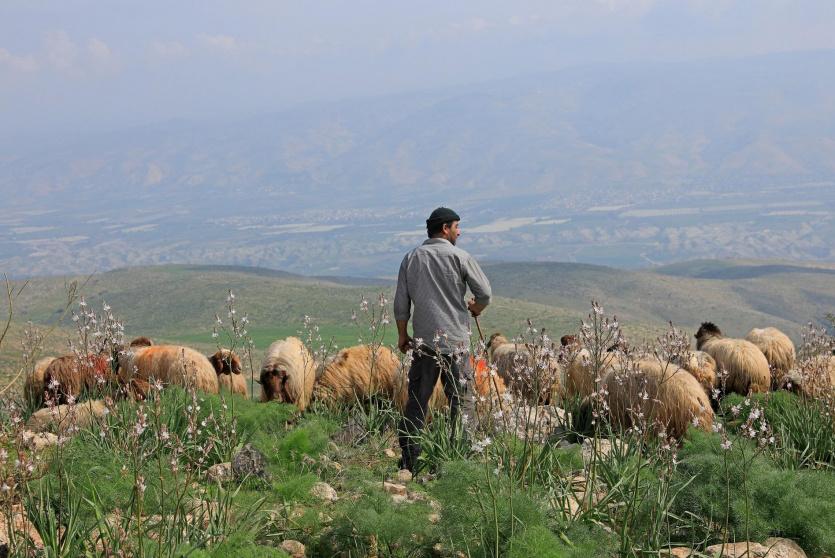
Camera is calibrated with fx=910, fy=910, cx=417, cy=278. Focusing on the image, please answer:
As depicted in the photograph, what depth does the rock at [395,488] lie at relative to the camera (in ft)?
21.9

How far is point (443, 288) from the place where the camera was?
7805 mm

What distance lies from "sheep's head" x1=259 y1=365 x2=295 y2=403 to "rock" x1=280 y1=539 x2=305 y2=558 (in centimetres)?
589

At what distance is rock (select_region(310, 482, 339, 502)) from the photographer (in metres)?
6.32

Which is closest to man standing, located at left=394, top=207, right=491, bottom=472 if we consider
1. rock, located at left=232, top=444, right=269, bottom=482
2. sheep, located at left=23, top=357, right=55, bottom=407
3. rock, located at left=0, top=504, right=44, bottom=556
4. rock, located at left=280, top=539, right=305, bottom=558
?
rock, located at left=232, top=444, right=269, bottom=482

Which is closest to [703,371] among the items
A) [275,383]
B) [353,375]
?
[353,375]

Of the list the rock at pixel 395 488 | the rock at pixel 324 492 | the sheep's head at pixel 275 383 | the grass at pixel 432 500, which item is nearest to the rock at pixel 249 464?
the grass at pixel 432 500

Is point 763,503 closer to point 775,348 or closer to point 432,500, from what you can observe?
point 432,500

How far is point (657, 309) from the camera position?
4154 inches

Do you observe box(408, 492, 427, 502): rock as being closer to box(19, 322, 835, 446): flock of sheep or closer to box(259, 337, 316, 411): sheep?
box(19, 322, 835, 446): flock of sheep

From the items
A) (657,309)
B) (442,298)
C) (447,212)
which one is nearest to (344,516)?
(442,298)

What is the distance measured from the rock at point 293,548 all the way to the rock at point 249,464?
942mm

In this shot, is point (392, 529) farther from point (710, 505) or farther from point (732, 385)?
point (732, 385)

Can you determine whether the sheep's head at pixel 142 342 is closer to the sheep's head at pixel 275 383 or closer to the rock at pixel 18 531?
the sheep's head at pixel 275 383

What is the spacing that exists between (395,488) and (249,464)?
3.60 ft
